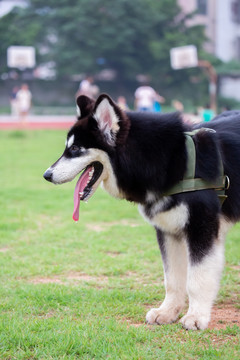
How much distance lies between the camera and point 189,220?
375 cm

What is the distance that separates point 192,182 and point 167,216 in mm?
301

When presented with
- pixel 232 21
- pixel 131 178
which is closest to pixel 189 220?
pixel 131 178

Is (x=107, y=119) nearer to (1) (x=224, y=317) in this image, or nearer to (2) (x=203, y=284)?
(2) (x=203, y=284)

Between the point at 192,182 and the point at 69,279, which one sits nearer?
the point at 192,182

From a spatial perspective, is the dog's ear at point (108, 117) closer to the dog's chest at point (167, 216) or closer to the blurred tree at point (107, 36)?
the dog's chest at point (167, 216)

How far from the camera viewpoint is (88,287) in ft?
15.9

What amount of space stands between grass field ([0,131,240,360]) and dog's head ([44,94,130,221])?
39.0 inches

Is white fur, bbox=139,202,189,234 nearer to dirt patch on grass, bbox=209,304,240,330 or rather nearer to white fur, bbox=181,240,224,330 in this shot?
white fur, bbox=181,240,224,330

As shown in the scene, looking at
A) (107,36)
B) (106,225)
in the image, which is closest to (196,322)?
(106,225)

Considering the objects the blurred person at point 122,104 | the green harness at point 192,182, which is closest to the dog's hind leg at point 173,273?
the green harness at point 192,182

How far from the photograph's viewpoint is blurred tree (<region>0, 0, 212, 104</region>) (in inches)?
1891

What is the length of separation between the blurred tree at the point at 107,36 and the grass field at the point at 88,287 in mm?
40626

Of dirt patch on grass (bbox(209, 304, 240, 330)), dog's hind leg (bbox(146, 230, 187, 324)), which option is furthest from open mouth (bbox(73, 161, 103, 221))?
dirt patch on grass (bbox(209, 304, 240, 330))

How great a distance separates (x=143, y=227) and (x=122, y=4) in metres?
45.8
